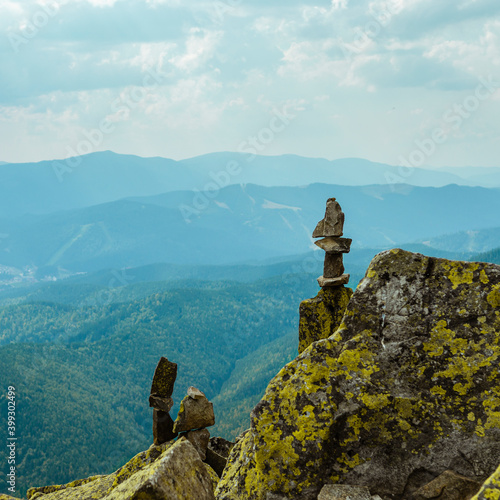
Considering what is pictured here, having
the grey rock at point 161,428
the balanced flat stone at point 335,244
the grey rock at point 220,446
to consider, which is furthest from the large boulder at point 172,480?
the balanced flat stone at point 335,244

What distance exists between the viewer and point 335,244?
1794 centimetres

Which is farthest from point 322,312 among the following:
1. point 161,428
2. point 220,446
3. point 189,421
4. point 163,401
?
point 161,428

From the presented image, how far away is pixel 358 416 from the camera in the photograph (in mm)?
8195

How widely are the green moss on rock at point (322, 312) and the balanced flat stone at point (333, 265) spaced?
26.2 inches

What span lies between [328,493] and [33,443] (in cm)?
22081

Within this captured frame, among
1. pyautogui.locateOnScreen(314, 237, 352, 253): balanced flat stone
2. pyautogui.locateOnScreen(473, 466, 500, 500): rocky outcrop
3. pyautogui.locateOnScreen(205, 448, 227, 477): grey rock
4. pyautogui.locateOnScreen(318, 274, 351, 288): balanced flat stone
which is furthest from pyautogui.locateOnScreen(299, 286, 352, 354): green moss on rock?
pyautogui.locateOnScreen(473, 466, 500, 500): rocky outcrop

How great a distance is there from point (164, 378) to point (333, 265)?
27.0ft

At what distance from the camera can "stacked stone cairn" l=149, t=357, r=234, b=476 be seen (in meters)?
17.8

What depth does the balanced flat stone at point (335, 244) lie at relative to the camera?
17.8 m

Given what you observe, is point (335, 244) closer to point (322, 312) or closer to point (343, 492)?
point (322, 312)

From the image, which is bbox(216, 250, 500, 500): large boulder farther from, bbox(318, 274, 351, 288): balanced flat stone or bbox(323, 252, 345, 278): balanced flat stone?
bbox(323, 252, 345, 278): balanced flat stone

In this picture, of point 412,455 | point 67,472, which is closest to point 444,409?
point 412,455

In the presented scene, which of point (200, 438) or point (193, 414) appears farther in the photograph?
point (200, 438)

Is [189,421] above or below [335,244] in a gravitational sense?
below
